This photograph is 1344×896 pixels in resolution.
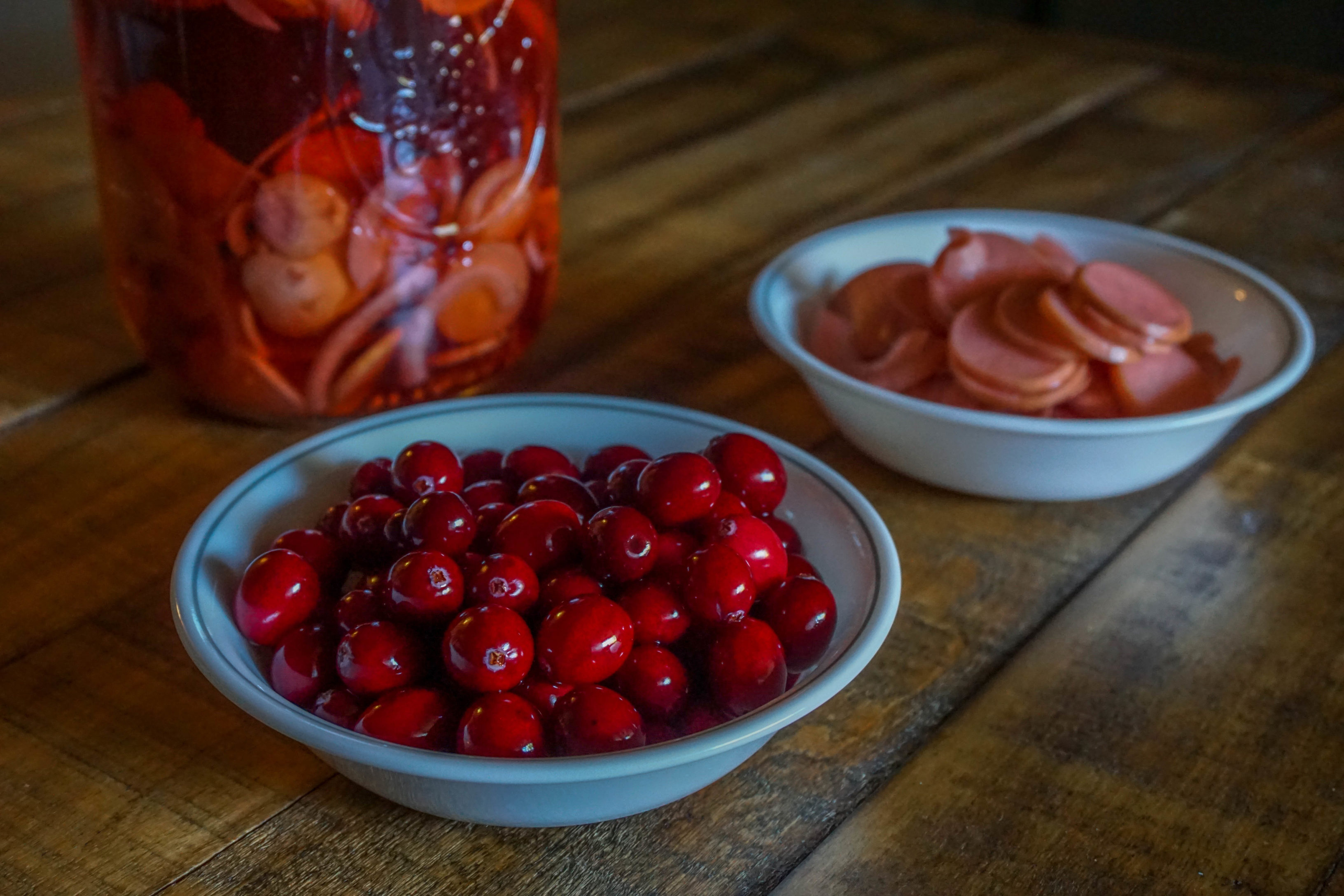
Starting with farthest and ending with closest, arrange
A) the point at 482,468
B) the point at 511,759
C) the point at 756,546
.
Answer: the point at 482,468, the point at 756,546, the point at 511,759

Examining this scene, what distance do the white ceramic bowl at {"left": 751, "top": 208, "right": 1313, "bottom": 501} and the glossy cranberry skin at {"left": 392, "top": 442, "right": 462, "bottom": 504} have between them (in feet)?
0.71

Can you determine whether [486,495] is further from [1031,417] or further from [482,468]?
[1031,417]

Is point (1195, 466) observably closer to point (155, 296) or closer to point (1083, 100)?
point (155, 296)

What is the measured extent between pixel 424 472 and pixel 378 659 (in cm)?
13

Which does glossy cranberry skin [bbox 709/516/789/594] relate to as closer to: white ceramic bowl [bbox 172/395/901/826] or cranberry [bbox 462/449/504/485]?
white ceramic bowl [bbox 172/395/901/826]

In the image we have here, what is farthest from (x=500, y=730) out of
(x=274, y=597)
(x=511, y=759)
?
(x=274, y=597)

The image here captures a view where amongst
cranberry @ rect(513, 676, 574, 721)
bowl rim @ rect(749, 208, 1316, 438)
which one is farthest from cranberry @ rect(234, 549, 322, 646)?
bowl rim @ rect(749, 208, 1316, 438)

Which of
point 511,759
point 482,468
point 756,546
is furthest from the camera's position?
point 482,468

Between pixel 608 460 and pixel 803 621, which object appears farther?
pixel 608 460

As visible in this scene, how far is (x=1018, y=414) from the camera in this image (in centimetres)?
74

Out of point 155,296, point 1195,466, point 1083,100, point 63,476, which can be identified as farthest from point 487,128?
point 1083,100

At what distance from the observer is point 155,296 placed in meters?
0.74

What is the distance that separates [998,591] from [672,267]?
0.44m

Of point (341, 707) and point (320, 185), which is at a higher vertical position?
point (320, 185)
